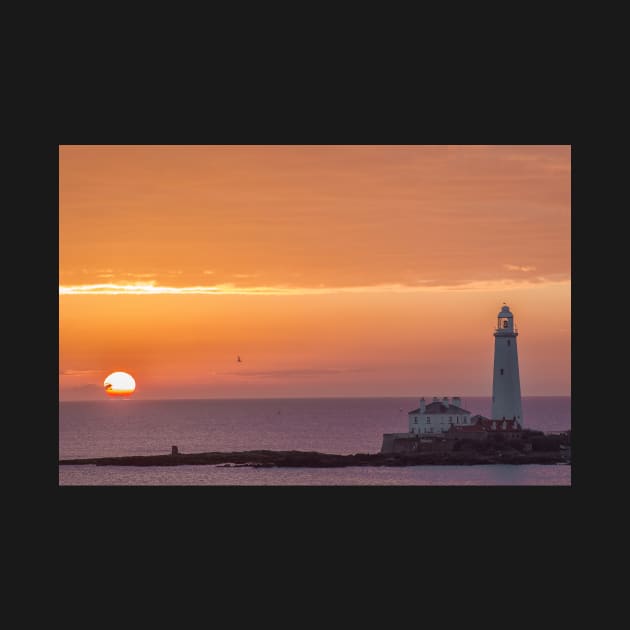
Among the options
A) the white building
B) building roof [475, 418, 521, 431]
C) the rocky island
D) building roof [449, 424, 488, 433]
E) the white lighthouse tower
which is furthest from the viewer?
the white building

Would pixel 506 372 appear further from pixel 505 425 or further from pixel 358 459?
pixel 358 459

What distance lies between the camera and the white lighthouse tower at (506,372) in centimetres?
3316

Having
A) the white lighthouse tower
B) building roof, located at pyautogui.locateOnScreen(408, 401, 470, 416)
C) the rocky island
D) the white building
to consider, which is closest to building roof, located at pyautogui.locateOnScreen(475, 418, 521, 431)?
the white lighthouse tower

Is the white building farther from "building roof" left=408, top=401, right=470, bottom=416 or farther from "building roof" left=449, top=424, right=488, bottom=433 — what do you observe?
"building roof" left=449, top=424, right=488, bottom=433

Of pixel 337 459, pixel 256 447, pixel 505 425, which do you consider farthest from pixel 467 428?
pixel 256 447

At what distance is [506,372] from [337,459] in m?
8.36

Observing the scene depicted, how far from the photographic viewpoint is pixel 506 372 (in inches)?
1334

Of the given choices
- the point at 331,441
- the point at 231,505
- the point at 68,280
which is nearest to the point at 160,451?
the point at 331,441

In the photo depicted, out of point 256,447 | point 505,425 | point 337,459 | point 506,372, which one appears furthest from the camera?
point 256,447

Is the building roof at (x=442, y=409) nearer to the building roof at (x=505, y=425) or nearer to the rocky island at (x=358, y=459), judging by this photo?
the rocky island at (x=358, y=459)

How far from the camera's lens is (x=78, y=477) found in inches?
1620

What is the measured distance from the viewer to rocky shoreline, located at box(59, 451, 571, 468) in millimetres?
37062

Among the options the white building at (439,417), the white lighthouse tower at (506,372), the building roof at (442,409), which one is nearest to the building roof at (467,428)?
the white building at (439,417)

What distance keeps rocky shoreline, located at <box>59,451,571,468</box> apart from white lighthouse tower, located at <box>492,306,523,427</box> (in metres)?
1.96
